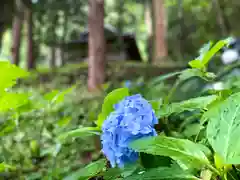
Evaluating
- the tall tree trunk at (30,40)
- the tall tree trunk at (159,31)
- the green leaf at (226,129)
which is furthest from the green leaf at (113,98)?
the tall tree trunk at (30,40)

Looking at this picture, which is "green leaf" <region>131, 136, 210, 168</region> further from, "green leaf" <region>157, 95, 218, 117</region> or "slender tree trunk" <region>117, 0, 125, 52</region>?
"slender tree trunk" <region>117, 0, 125, 52</region>

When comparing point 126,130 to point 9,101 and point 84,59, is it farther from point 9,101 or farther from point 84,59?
point 84,59

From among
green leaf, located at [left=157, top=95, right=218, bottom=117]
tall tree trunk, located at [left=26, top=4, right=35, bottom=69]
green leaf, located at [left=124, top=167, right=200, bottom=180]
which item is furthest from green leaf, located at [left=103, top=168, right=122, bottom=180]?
tall tree trunk, located at [left=26, top=4, right=35, bottom=69]

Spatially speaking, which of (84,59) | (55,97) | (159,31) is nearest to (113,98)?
(55,97)

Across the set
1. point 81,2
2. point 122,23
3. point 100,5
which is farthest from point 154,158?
point 122,23

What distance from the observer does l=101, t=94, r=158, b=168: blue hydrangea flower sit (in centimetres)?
75

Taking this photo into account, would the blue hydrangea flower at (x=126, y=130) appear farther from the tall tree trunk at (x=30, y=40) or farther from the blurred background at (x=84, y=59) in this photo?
the tall tree trunk at (x=30, y=40)

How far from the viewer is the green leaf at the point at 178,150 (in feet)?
2.15

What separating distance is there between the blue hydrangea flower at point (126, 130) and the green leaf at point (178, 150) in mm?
61

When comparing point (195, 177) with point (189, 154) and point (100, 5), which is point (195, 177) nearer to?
point (189, 154)

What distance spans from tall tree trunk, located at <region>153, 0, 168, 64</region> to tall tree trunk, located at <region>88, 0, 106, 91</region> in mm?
4393

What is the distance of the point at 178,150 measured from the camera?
0.66m

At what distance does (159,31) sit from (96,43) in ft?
15.4

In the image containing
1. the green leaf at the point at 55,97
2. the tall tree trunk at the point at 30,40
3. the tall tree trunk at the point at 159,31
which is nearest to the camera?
the green leaf at the point at 55,97
